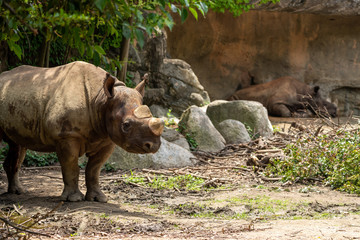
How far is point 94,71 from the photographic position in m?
6.34

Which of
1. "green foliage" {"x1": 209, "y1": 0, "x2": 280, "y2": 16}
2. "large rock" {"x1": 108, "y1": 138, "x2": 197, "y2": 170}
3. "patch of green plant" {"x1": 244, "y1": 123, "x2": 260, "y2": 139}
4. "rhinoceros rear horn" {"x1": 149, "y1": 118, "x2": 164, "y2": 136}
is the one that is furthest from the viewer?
"green foliage" {"x1": 209, "y1": 0, "x2": 280, "y2": 16}

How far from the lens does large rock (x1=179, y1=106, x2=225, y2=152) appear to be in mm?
11016

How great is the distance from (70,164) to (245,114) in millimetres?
7277

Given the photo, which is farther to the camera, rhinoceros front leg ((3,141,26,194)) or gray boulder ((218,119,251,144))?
gray boulder ((218,119,251,144))

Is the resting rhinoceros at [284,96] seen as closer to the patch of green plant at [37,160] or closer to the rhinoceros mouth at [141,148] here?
the patch of green plant at [37,160]

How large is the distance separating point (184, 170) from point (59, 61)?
14.7 feet

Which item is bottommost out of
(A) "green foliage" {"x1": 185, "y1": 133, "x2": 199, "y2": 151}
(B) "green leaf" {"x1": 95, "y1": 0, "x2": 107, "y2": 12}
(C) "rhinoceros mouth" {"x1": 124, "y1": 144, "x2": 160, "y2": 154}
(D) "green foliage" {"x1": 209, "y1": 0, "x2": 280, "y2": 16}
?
(A) "green foliage" {"x1": 185, "y1": 133, "x2": 199, "y2": 151}

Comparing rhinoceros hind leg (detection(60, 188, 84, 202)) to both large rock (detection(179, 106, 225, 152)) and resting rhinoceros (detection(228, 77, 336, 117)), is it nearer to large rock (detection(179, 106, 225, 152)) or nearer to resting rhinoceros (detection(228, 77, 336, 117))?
large rock (detection(179, 106, 225, 152))

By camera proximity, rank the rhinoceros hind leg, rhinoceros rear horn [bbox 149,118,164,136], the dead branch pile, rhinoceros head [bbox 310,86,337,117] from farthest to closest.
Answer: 1. rhinoceros head [bbox 310,86,337,117]
2. the dead branch pile
3. the rhinoceros hind leg
4. rhinoceros rear horn [bbox 149,118,164,136]

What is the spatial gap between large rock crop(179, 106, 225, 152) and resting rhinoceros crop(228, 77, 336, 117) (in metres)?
6.96

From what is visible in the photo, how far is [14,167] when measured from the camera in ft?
22.4

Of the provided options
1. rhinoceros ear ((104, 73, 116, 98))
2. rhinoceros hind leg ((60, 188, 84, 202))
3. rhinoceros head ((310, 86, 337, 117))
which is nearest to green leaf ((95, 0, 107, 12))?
rhinoceros ear ((104, 73, 116, 98))

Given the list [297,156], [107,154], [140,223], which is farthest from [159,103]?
[140,223]

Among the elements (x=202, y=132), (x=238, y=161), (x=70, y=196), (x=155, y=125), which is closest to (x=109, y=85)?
(x=155, y=125)
